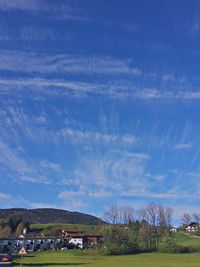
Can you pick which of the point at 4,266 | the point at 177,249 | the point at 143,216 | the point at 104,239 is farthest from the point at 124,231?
the point at 4,266

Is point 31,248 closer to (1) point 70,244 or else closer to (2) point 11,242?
(2) point 11,242

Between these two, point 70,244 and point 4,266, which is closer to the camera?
point 4,266

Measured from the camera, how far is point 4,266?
51969 millimetres

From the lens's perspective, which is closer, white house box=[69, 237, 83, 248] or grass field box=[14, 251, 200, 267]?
grass field box=[14, 251, 200, 267]

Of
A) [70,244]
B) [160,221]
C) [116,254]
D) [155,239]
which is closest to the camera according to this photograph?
[116,254]

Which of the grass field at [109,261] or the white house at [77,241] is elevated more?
the white house at [77,241]

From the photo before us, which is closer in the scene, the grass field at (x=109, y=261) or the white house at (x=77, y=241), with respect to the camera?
the grass field at (x=109, y=261)

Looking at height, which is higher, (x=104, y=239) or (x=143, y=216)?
(x=143, y=216)

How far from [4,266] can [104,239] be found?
80206 millimetres

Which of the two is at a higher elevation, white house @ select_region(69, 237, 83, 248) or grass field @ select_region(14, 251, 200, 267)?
white house @ select_region(69, 237, 83, 248)

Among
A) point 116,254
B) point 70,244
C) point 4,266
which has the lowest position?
point 4,266

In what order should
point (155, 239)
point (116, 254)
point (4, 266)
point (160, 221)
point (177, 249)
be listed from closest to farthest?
point (4, 266) → point (116, 254) → point (177, 249) → point (155, 239) → point (160, 221)

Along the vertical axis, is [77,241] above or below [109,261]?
above

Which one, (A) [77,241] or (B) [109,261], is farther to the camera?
(A) [77,241]
